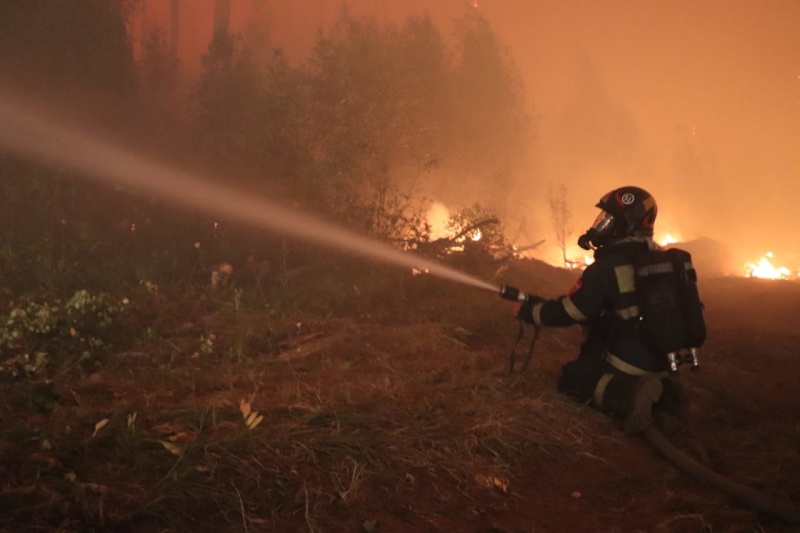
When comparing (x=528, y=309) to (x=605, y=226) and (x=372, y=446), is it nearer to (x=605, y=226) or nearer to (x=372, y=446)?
(x=605, y=226)

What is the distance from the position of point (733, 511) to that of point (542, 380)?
7.53ft

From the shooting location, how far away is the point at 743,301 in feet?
36.2

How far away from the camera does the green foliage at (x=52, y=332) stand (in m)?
5.54

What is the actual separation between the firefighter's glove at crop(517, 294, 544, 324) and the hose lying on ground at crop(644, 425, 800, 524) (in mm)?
1190

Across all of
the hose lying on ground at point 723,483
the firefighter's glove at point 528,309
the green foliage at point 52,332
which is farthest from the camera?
the green foliage at point 52,332

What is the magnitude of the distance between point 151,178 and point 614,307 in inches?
590

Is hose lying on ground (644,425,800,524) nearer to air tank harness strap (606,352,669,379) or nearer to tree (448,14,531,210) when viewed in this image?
air tank harness strap (606,352,669,379)

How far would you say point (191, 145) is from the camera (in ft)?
58.6

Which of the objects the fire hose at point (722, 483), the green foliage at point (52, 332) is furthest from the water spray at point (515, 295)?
the green foliage at point (52, 332)

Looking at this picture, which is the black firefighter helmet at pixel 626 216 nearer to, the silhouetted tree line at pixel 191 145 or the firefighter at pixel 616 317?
the firefighter at pixel 616 317

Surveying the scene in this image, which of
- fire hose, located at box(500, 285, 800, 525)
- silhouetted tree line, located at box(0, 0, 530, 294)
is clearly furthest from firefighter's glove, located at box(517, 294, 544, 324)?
silhouetted tree line, located at box(0, 0, 530, 294)

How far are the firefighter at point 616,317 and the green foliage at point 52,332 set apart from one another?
4.81 m

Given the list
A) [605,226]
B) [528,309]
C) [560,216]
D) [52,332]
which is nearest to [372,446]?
[528,309]

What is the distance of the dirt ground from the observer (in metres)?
2.73
